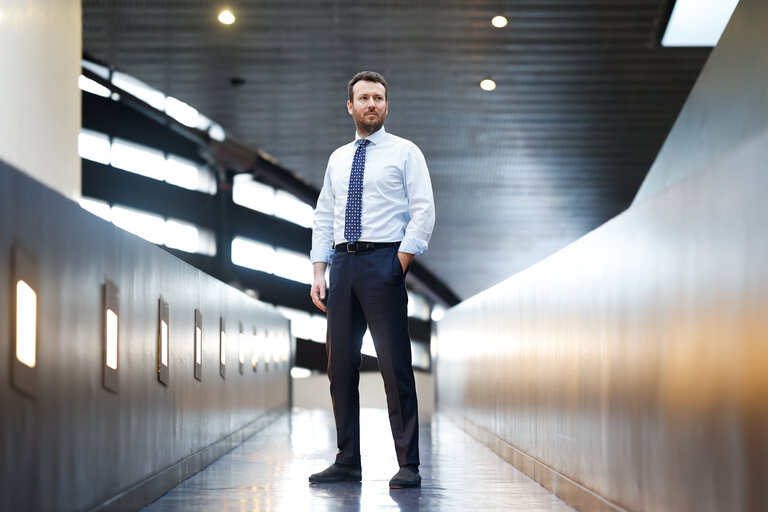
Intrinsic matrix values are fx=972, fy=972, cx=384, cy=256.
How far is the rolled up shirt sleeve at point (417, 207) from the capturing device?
3285 mm

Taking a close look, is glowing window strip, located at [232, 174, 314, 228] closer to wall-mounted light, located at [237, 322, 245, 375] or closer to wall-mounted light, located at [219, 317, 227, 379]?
wall-mounted light, located at [237, 322, 245, 375]

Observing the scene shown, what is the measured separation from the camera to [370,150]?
3512 mm

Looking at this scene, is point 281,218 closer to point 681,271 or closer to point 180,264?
point 180,264

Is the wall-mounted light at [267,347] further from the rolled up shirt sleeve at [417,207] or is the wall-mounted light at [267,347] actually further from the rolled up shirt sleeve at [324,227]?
the rolled up shirt sleeve at [417,207]

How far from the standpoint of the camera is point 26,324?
5.86ft

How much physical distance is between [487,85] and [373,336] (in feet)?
27.5

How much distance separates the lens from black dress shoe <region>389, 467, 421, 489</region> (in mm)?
3217

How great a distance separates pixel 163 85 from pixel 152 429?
351 inches

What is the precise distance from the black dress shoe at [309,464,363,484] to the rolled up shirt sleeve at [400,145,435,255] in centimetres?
80

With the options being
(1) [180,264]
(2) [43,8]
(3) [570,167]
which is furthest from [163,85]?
(1) [180,264]

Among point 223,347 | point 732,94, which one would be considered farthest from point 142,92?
point 223,347

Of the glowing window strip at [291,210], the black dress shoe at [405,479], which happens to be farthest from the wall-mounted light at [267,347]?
the glowing window strip at [291,210]

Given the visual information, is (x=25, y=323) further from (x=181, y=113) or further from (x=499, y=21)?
(x=181, y=113)

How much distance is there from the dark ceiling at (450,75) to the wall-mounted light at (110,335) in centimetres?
727
